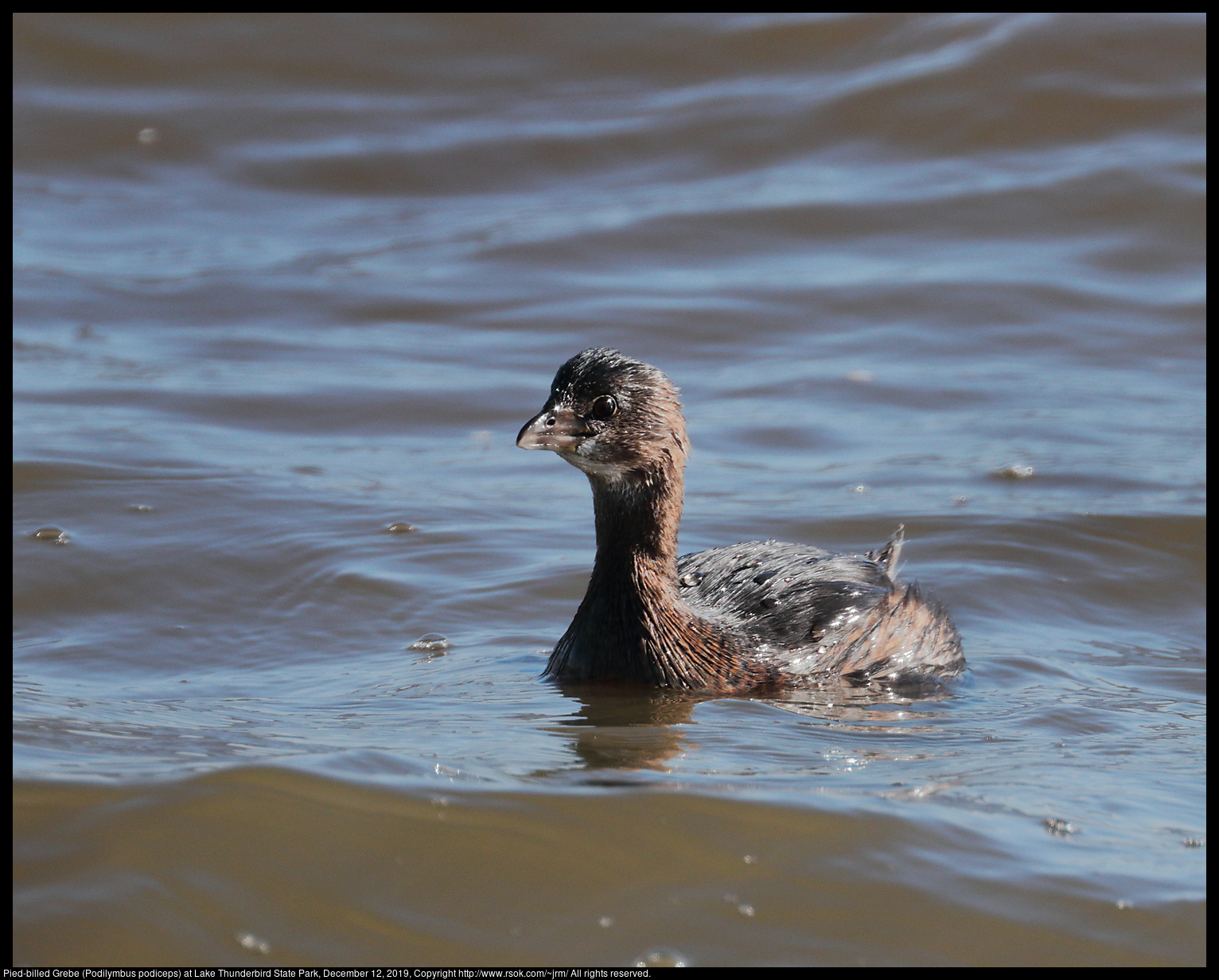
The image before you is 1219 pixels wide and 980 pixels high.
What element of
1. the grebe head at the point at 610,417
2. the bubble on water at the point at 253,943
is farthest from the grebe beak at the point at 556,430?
the bubble on water at the point at 253,943

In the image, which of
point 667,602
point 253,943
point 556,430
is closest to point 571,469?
point 667,602

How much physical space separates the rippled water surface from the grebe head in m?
0.94

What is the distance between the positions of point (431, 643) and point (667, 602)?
118 centimetres

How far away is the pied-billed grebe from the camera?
6211 millimetres

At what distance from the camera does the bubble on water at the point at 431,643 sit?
684 centimetres

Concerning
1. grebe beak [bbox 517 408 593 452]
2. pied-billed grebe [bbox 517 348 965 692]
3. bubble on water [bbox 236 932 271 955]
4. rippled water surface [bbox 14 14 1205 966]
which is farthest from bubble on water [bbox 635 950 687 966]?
grebe beak [bbox 517 408 593 452]

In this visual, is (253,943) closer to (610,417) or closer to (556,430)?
(556,430)

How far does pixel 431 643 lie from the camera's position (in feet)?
22.6

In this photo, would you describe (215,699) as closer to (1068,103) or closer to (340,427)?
(340,427)

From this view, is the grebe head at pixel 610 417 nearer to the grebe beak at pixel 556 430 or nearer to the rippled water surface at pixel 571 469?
the grebe beak at pixel 556 430

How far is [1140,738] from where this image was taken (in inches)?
218

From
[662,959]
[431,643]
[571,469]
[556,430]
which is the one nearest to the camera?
[662,959]

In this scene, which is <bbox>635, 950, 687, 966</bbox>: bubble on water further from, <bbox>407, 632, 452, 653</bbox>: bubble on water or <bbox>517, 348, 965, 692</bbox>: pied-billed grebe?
<bbox>407, 632, 452, 653</bbox>: bubble on water
